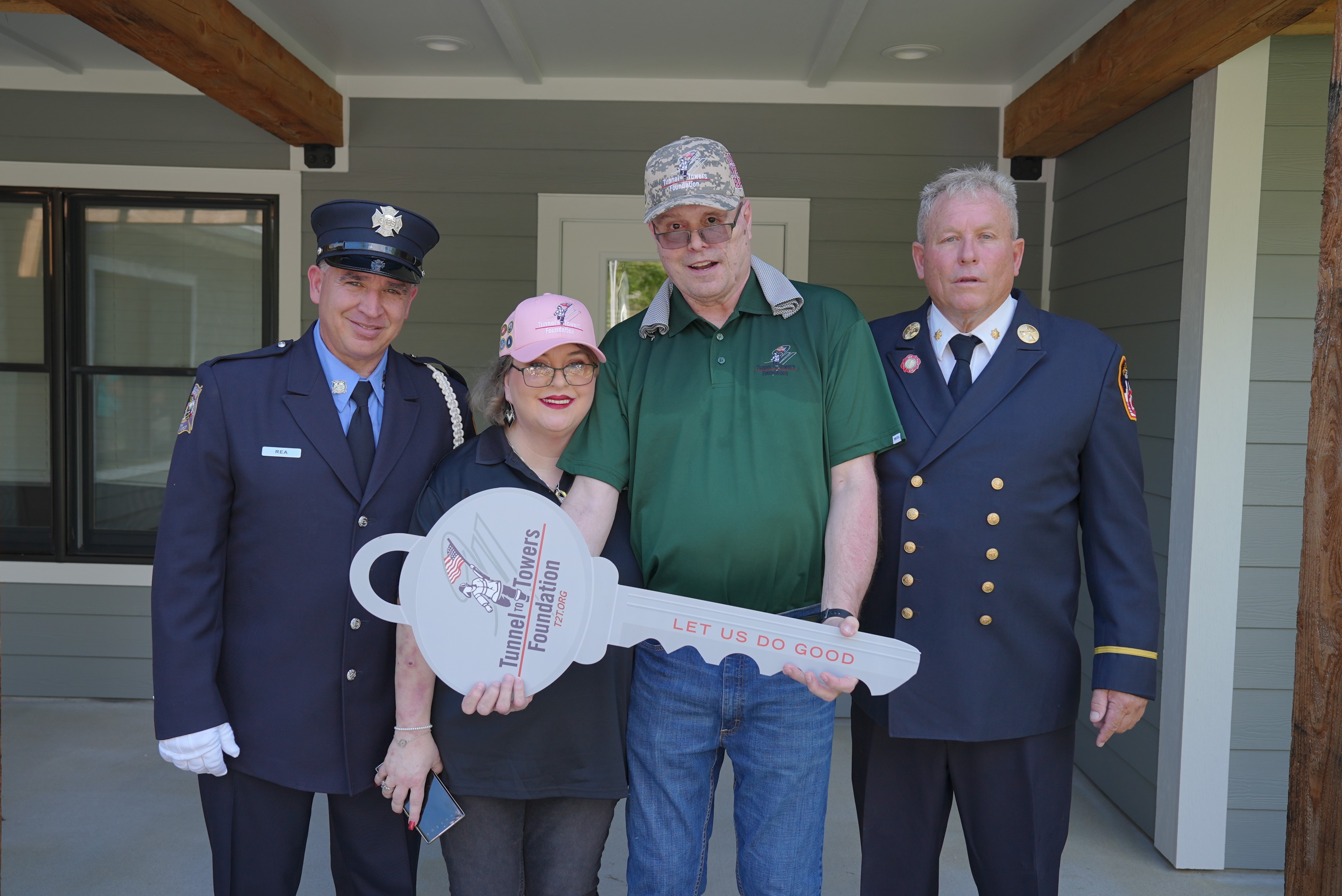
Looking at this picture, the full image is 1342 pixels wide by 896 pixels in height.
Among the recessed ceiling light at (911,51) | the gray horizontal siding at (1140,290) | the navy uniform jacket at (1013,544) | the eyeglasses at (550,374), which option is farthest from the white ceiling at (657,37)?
the eyeglasses at (550,374)

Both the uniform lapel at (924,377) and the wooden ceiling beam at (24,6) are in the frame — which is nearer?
the uniform lapel at (924,377)

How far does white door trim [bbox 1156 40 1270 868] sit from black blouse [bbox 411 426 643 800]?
2056mm

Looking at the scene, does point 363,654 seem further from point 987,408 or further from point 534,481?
point 987,408

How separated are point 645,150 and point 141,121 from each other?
7.30 feet

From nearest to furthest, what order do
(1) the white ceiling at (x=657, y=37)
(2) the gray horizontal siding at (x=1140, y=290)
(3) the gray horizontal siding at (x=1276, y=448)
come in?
(3) the gray horizontal siding at (x=1276, y=448) → (2) the gray horizontal siding at (x=1140, y=290) → (1) the white ceiling at (x=657, y=37)

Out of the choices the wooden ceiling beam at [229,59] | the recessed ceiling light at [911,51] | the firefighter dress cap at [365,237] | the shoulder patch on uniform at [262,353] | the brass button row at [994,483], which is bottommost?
the brass button row at [994,483]

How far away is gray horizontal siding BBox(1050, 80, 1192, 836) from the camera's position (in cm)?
288

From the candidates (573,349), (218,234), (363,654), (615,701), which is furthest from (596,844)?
(218,234)

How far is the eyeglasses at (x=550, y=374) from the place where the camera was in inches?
61.0

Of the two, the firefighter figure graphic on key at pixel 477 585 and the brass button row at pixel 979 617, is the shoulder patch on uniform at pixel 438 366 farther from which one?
the brass button row at pixel 979 617

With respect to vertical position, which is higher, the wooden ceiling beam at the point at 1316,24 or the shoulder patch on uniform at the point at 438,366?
the wooden ceiling beam at the point at 1316,24

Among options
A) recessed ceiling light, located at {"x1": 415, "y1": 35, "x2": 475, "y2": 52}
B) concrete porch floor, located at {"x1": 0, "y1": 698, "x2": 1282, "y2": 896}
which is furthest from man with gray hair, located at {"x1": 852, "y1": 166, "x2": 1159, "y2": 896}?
recessed ceiling light, located at {"x1": 415, "y1": 35, "x2": 475, "y2": 52}

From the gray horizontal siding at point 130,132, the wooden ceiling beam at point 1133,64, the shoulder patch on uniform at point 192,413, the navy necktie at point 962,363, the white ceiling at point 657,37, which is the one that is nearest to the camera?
the shoulder patch on uniform at point 192,413

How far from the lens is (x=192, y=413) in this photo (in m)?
1.65
